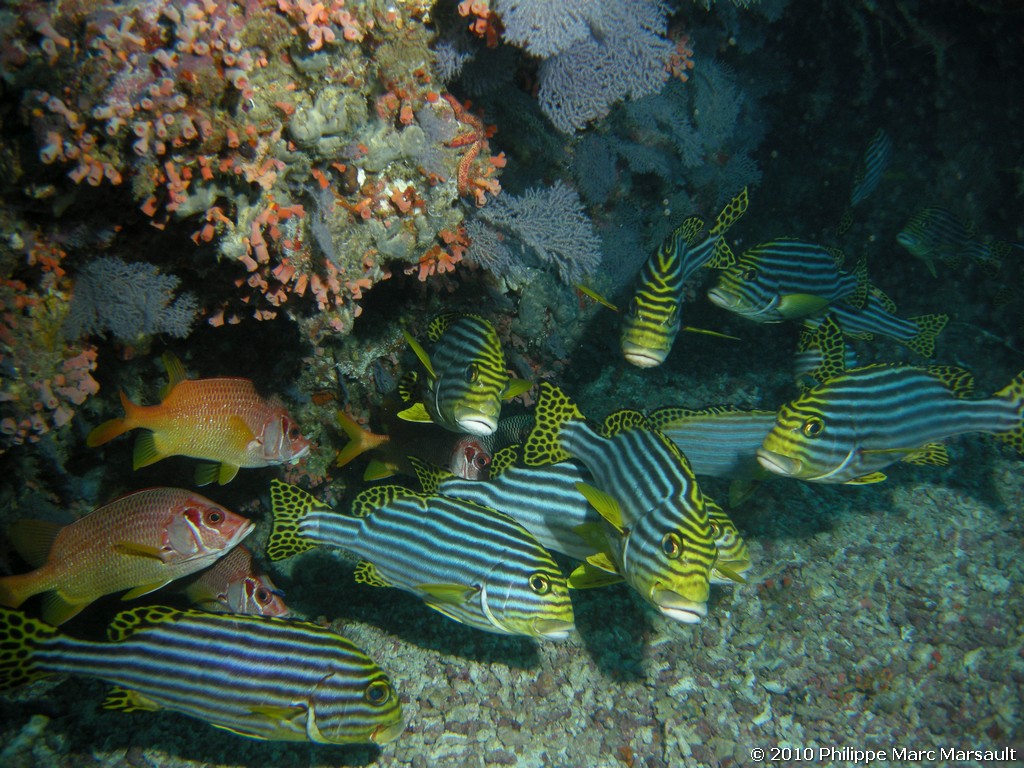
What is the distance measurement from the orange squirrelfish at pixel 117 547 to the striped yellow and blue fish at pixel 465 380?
1507 millimetres

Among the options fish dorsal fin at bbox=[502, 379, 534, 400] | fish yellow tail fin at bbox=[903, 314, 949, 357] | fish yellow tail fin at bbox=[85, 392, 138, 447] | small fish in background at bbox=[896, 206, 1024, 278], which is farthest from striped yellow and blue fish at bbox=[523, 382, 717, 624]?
small fish in background at bbox=[896, 206, 1024, 278]

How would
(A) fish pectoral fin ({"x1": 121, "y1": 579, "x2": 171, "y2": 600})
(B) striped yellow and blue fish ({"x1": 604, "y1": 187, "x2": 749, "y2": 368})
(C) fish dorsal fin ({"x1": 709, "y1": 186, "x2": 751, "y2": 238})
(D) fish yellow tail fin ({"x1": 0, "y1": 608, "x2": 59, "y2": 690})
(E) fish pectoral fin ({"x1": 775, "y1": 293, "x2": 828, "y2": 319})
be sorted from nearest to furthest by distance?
(D) fish yellow tail fin ({"x1": 0, "y1": 608, "x2": 59, "y2": 690}) < (A) fish pectoral fin ({"x1": 121, "y1": 579, "x2": 171, "y2": 600}) < (B) striped yellow and blue fish ({"x1": 604, "y1": 187, "x2": 749, "y2": 368}) < (C) fish dorsal fin ({"x1": 709, "y1": 186, "x2": 751, "y2": 238}) < (E) fish pectoral fin ({"x1": 775, "y1": 293, "x2": 828, "y2": 319})

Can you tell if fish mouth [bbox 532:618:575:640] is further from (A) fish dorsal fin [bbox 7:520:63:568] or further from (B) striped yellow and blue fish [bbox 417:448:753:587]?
(A) fish dorsal fin [bbox 7:520:63:568]

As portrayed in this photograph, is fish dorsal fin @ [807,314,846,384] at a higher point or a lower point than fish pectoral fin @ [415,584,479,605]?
higher

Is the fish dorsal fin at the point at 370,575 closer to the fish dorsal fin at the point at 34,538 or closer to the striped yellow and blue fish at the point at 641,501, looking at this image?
the striped yellow and blue fish at the point at 641,501

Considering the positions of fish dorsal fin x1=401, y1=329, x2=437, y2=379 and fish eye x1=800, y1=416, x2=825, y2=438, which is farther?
fish eye x1=800, y1=416, x2=825, y2=438

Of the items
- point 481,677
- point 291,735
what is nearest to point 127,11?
point 291,735

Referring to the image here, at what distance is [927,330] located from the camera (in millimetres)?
5434

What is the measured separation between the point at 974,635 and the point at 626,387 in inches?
134

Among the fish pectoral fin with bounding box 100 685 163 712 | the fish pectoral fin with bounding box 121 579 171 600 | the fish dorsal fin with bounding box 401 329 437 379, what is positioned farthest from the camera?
the fish pectoral fin with bounding box 121 579 171 600

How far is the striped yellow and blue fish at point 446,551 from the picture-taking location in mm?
2832

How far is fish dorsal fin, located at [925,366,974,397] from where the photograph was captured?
12.8ft

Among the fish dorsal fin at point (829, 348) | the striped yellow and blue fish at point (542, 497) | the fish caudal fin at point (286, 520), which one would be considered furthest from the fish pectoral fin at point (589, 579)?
the fish dorsal fin at point (829, 348)

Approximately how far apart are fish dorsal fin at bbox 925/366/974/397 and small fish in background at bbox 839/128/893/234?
235 centimetres
